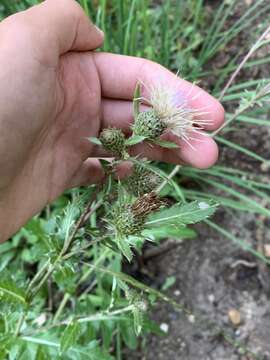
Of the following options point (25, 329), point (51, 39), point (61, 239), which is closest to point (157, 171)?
point (61, 239)

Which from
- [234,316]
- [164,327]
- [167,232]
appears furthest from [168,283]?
[167,232]

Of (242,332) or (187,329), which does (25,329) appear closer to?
(187,329)

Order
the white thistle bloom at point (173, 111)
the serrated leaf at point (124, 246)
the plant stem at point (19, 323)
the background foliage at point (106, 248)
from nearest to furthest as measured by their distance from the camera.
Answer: the serrated leaf at point (124, 246)
the white thistle bloom at point (173, 111)
the background foliage at point (106, 248)
the plant stem at point (19, 323)

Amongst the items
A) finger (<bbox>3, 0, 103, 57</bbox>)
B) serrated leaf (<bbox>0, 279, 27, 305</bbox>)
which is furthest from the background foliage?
finger (<bbox>3, 0, 103, 57</bbox>)

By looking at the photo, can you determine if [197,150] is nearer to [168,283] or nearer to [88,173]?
[88,173]

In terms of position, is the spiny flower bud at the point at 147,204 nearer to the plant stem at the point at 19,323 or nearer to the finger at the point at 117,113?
the finger at the point at 117,113

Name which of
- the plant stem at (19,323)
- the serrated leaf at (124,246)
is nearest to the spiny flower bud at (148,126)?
the serrated leaf at (124,246)
